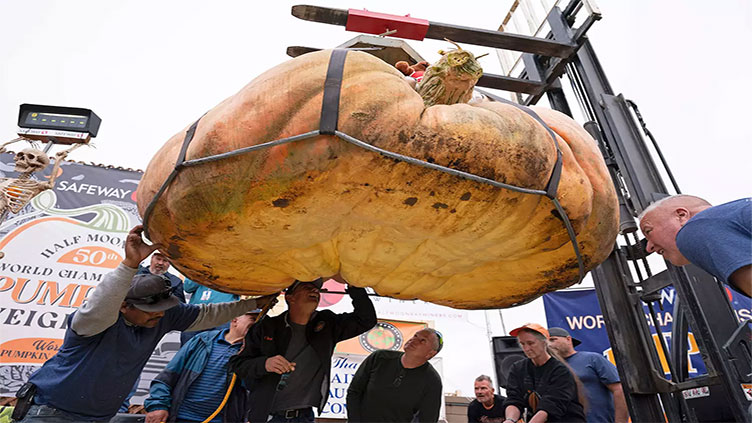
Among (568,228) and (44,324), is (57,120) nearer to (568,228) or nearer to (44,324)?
(44,324)

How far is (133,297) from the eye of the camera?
1890mm

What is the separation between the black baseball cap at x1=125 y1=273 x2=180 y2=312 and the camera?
1.88m

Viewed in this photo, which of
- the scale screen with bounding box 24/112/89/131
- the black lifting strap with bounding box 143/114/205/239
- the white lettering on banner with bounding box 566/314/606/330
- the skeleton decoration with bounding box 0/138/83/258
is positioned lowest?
the black lifting strap with bounding box 143/114/205/239

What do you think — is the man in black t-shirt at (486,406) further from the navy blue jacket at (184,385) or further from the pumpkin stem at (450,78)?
the pumpkin stem at (450,78)

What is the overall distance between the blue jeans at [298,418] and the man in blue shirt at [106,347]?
0.65 meters

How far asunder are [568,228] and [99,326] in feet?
6.01

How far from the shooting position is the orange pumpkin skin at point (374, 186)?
3.21 ft

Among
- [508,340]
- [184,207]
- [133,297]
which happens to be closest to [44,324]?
[133,297]

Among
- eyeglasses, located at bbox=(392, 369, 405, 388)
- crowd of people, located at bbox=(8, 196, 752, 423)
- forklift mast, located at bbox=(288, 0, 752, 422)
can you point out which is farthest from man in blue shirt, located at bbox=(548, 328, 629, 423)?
eyeglasses, located at bbox=(392, 369, 405, 388)

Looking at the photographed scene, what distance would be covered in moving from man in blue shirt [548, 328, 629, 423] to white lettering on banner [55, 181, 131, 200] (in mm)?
4296

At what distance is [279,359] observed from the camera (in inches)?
79.0

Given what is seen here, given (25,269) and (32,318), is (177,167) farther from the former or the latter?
(25,269)

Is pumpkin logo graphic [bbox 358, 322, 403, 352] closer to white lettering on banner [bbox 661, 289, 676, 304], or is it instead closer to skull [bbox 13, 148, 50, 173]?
white lettering on banner [bbox 661, 289, 676, 304]

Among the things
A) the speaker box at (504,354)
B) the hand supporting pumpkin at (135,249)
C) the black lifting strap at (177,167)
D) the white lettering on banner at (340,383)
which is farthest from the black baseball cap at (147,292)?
the speaker box at (504,354)
